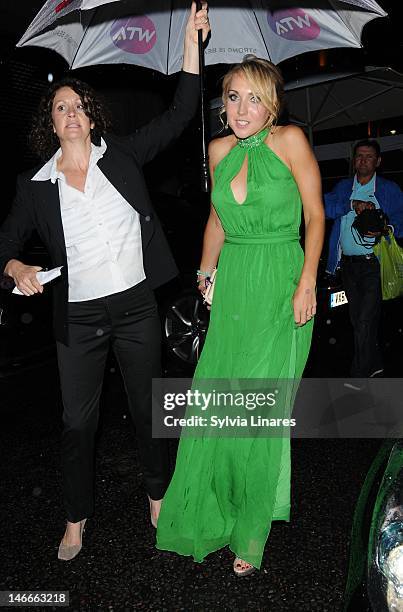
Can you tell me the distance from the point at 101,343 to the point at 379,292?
2.95 meters

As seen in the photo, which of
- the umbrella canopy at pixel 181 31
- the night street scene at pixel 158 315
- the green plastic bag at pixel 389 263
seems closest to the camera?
the night street scene at pixel 158 315

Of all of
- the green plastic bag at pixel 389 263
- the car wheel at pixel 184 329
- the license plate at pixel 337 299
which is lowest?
the car wheel at pixel 184 329

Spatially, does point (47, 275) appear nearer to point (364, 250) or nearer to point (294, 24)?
point (294, 24)

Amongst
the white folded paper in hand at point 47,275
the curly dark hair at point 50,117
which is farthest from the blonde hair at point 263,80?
the white folded paper in hand at point 47,275

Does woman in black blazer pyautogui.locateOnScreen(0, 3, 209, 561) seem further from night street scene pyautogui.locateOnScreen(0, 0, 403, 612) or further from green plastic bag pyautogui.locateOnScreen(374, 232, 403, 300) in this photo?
green plastic bag pyautogui.locateOnScreen(374, 232, 403, 300)

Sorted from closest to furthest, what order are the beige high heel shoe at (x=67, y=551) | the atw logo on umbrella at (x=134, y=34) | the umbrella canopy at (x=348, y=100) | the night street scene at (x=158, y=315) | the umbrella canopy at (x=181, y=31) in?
1. the night street scene at (x=158, y=315)
2. the beige high heel shoe at (x=67, y=551)
3. the umbrella canopy at (x=181, y=31)
4. the atw logo on umbrella at (x=134, y=34)
5. the umbrella canopy at (x=348, y=100)

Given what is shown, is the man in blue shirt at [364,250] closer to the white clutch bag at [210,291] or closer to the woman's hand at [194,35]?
the white clutch bag at [210,291]

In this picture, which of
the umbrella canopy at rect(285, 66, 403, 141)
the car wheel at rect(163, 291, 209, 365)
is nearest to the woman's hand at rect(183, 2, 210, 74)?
the car wheel at rect(163, 291, 209, 365)

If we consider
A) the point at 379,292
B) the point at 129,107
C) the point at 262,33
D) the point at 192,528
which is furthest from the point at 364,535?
the point at 129,107

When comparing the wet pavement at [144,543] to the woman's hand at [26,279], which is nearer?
the woman's hand at [26,279]

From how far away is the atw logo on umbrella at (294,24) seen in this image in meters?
3.35

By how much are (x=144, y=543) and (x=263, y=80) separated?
238cm

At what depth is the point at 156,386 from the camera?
304 cm

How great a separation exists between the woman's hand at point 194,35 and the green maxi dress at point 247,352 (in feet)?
1.47
